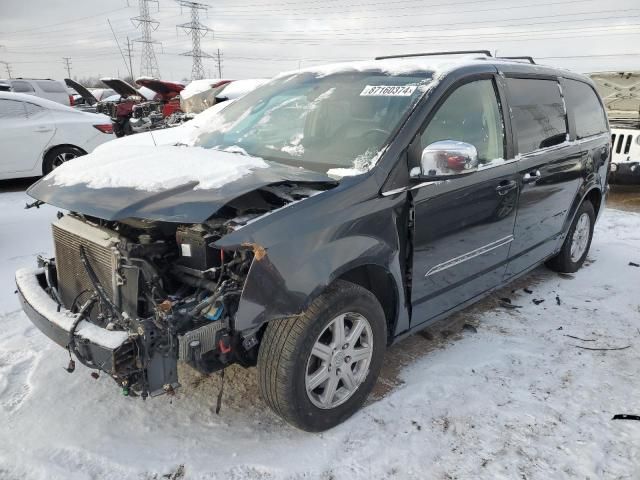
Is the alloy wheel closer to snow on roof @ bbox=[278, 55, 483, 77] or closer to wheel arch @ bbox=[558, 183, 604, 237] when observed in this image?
snow on roof @ bbox=[278, 55, 483, 77]

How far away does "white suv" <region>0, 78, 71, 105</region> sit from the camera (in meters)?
17.7

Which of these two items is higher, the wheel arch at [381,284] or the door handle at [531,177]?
the door handle at [531,177]

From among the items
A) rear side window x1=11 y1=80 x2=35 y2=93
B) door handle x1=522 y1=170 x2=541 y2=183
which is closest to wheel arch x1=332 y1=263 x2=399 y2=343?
door handle x1=522 y1=170 x2=541 y2=183

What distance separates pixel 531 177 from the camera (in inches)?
147

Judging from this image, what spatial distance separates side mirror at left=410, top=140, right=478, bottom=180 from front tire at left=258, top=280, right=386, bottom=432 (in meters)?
0.73

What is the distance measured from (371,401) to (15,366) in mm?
2191

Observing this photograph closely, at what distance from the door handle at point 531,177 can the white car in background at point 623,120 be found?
18.0 ft

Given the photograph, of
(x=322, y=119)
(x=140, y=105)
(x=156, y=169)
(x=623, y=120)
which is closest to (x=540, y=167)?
(x=322, y=119)

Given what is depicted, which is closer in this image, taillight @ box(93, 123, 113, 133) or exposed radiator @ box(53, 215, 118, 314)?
exposed radiator @ box(53, 215, 118, 314)

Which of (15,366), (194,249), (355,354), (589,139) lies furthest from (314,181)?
(589,139)

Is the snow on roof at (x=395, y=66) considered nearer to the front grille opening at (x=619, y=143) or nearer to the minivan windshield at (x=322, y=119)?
the minivan windshield at (x=322, y=119)

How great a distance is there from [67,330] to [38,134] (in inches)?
261

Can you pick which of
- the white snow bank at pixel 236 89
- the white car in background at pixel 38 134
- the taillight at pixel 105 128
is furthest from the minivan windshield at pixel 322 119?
the white snow bank at pixel 236 89

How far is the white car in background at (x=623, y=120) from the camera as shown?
8.75 m
